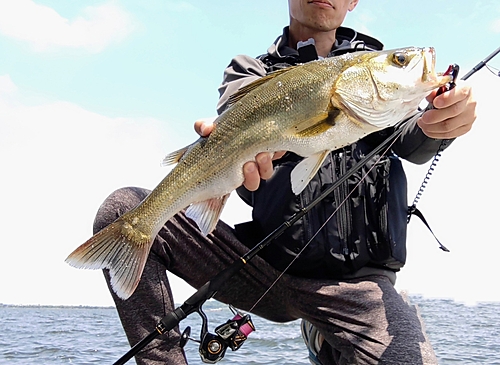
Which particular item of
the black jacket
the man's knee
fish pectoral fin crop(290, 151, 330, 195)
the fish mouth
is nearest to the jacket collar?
the black jacket

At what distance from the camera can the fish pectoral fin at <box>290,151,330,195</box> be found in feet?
8.33

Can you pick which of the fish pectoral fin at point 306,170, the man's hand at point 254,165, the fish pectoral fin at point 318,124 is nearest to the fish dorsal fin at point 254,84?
the man's hand at point 254,165

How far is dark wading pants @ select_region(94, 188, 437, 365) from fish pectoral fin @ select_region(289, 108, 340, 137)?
1.20 meters

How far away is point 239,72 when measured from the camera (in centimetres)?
374

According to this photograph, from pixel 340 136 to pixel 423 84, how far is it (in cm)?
47

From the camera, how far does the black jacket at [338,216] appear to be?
10.9ft

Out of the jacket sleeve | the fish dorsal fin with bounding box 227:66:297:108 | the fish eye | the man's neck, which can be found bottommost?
the fish eye

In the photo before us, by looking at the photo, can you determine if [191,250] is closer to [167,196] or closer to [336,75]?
[167,196]

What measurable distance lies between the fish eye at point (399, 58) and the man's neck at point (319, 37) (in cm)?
173

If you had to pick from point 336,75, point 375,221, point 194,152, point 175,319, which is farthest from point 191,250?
point 336,75

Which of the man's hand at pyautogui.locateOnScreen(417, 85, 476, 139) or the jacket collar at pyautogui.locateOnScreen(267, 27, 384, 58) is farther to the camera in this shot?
the jacket collar at pyautogui.locateOnScreen(267, 27, 384, 58)

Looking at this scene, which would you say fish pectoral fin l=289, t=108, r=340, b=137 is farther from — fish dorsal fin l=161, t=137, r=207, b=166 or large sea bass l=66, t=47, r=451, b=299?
fish dorsal fin l=161, t=137, r=207, b=166

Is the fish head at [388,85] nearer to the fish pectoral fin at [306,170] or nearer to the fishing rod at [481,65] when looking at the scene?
the fish pectoral fin at [306,170]

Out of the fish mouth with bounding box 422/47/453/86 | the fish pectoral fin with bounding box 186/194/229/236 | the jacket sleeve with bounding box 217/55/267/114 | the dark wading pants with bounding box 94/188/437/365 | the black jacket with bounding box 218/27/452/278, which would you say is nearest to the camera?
the fish mouth with bounding box 422/47/453/86
